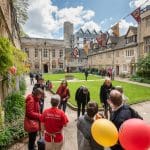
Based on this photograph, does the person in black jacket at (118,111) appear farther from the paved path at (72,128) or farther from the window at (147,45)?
the window at (147,45)

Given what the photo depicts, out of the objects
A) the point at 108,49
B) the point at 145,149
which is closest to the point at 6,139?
the point at 145,149

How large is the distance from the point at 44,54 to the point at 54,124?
68343 millimetres

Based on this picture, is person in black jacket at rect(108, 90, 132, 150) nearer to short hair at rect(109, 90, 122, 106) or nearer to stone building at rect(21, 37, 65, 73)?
short hair at rect(109, 90, 122, 106)

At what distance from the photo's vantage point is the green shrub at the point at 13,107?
10.2m

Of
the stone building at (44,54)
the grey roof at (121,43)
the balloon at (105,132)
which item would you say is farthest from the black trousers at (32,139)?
the stone building at (44,54)

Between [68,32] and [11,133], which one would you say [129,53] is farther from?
[68,32]

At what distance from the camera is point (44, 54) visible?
73688 millimetres

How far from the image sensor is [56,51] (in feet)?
247

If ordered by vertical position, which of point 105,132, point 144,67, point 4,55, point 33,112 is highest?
point 4,55

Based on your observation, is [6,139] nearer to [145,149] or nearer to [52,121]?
[52,121]

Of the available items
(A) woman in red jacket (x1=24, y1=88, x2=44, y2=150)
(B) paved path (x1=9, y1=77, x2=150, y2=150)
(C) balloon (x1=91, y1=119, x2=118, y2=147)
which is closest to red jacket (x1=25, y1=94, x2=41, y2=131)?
(A) woman in red jacket (x1=24, y1=88, x2=44, y2=150)

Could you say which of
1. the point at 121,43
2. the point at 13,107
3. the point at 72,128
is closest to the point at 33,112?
the point at 13,107

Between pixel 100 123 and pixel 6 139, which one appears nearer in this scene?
pixel 100 123

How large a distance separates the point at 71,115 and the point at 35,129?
6864 mm
